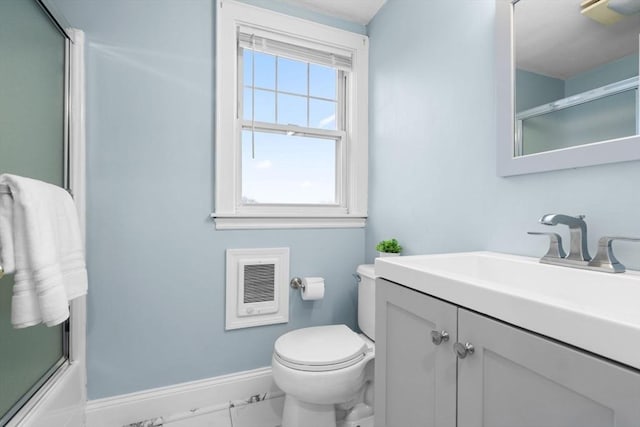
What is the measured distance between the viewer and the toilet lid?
1265 mm

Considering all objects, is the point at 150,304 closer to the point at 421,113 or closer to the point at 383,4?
the point at 421,113

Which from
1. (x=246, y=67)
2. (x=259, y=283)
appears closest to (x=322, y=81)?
(x=246, y=67)

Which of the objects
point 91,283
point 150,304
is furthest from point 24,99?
point 150,304

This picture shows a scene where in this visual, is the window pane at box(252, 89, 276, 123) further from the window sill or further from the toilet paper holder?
the toilet paper holder

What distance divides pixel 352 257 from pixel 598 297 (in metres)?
1.32

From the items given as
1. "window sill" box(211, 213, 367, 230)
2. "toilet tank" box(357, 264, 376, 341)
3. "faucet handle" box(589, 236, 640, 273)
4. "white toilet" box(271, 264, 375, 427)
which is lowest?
"white toilet" box(271, 264, 375, 427)

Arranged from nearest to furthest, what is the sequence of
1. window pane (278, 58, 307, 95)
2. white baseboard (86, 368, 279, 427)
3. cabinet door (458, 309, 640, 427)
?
cabinet door (458, 309, 640, 427) < white baseboard (86, 368, 279, 427) < window pane (278, 58, 307, 95)

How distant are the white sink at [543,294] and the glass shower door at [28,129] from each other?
4.07 feet

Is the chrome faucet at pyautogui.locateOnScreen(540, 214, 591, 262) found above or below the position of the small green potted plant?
above

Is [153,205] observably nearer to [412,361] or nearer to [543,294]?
[412,361]

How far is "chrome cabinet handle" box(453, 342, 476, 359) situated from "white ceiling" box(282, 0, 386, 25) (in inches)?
75.8

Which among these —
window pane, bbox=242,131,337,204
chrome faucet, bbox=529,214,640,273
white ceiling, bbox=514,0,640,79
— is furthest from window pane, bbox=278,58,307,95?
chrome faucet, bbox=529,214,640,273

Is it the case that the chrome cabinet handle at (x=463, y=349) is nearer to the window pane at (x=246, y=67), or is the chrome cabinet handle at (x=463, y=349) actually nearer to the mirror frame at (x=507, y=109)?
the mirror frame at (x=507, y=109)

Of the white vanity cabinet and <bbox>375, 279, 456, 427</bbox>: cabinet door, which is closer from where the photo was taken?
the white vanity cabinet
